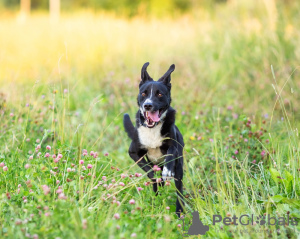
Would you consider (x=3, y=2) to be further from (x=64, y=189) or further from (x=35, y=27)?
(x=64, y=189)

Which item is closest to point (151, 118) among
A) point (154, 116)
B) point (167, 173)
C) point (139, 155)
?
point (154, 116)

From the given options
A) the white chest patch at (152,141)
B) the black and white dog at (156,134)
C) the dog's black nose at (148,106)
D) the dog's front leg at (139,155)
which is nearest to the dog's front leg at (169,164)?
the black and white dog at (156,134)

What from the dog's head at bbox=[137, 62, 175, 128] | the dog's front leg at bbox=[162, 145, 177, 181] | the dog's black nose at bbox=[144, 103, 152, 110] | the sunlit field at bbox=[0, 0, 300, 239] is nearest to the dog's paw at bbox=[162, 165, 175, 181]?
the dog's front leg at bbox=[162, 145, 177, 181]

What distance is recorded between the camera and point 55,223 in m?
2.41

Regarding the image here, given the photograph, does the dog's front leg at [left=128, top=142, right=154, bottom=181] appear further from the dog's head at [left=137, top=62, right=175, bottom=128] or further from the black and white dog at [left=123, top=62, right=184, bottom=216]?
the dog's head at [left=137, top=62, right=175, bottom=128]

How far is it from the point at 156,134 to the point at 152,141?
0.25 feet

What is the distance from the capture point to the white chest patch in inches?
145

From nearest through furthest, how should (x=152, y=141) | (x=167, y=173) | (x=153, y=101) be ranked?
1. (x=167, y=173)
2. (x=153, y=101)
3. (x=152, y=141)

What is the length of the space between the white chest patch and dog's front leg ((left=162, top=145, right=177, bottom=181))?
0.41ft

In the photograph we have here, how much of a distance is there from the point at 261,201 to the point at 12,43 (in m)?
8.61

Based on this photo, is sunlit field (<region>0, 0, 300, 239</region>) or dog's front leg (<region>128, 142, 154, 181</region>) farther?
dog's front leg (<region>128, 142, 154, 181</region>)

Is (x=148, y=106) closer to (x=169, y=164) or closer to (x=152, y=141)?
(x=152, y=141)

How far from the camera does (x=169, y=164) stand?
3.50 metres

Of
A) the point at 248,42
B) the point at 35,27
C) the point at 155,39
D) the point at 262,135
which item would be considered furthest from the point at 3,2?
the point at 262,135
